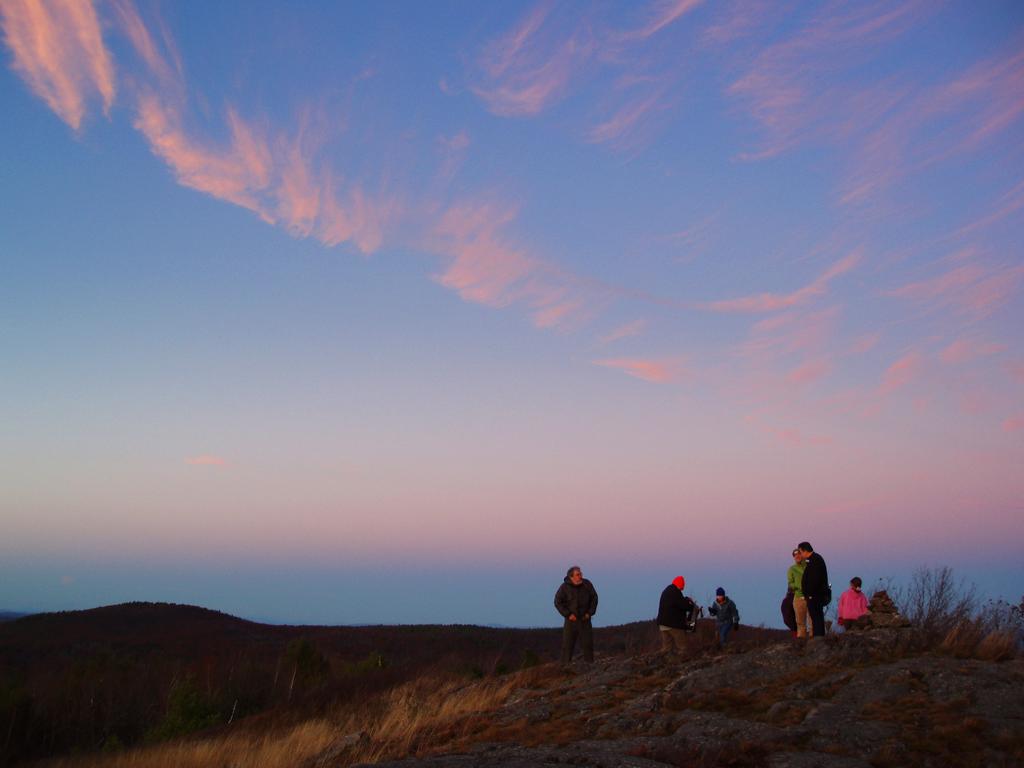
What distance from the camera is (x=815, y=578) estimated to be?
15.7m

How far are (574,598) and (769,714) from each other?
6.67 metres

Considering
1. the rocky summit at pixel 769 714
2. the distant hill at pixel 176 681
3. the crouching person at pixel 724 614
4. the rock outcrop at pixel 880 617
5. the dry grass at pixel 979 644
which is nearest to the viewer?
the rocky summit at pixel 769 714

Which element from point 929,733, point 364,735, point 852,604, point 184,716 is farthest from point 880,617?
point 184,716

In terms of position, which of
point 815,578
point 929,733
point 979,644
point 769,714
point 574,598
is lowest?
point 929,733

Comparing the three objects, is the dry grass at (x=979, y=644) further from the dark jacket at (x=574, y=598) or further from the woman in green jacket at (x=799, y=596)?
the dark jacket at (x=574, y=598)

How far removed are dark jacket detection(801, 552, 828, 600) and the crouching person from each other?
4304 millimetres

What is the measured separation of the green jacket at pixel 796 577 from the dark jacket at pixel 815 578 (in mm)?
Result: 350

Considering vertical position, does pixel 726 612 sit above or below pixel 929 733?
above

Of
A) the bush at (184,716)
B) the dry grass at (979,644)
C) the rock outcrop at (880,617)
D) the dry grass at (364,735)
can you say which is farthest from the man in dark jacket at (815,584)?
the bush at (184,716)

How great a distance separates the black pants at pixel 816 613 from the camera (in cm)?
1598

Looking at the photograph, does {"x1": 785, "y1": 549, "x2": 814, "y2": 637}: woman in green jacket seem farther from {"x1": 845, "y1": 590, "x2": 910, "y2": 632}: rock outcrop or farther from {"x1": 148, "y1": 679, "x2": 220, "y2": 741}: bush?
{"x1": 148, "y1": 679, "x2": 220, "y2": 741}: bush

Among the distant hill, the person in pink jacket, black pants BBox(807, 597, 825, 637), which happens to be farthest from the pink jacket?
the distant hill

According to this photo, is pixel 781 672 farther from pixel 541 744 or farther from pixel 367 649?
pixel 367 649

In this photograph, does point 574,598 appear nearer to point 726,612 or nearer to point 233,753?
point 726,612
